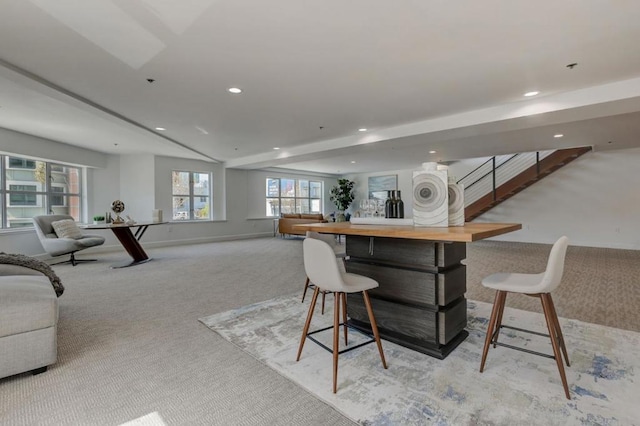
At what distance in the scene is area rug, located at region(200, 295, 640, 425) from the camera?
145 centimetres

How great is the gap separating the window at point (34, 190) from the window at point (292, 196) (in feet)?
16.8

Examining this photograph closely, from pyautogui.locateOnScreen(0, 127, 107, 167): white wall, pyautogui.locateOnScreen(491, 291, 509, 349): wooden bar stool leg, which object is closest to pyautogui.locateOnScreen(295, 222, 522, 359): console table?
pyautogui.locateOnScreen(491, 291, 509, 349): wooden bar stool leg

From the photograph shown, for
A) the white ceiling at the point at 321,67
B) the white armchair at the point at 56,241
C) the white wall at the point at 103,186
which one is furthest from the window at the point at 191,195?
the white ceiling at the point at 321,67

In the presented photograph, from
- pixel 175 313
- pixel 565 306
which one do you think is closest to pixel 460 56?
pixel 565 306

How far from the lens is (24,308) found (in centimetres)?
179

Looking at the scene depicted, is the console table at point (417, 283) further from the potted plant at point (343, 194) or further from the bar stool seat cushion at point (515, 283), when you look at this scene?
the potted plant at point (343, 194)

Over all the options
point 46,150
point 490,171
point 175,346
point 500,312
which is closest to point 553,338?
point 500,312

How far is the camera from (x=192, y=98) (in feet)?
12.3

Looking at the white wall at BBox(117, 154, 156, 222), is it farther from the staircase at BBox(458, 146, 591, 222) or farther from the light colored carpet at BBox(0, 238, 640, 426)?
→ the staircase at BBox(458, 146, 591, 222)

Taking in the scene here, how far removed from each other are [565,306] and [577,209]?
5856 mm

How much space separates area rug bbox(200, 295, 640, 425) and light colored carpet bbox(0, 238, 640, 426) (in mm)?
170

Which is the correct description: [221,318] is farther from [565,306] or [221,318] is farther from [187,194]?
A: [187,194]

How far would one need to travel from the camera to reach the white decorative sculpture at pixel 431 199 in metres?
2.09

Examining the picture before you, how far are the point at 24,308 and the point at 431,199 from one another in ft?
8.70
